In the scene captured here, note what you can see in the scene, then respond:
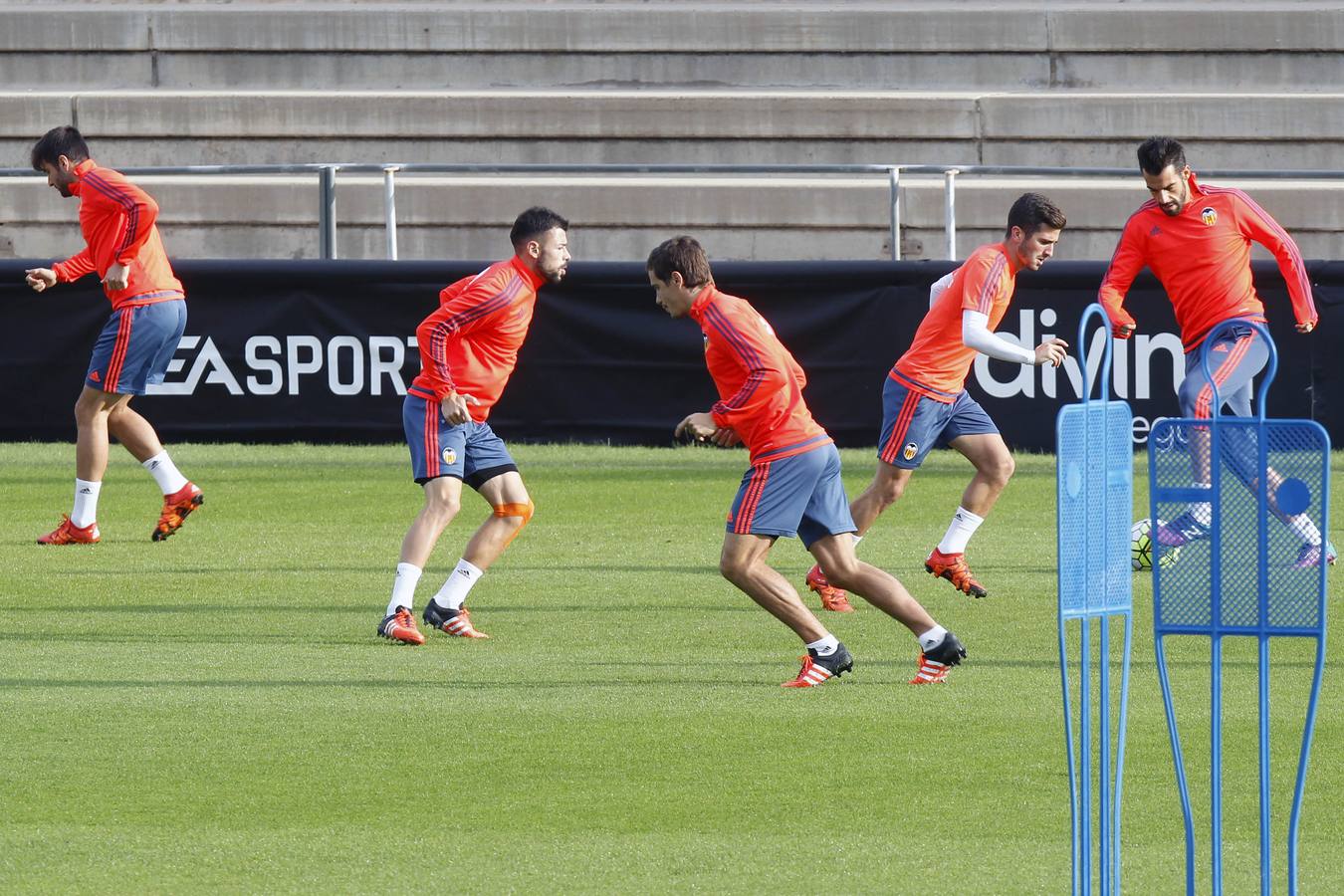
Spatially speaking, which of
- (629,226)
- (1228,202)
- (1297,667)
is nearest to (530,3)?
(629,226)

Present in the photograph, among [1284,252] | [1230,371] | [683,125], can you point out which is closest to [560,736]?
[1230,371]

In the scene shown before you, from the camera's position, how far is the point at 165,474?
11.9 m

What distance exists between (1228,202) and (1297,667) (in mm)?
3313

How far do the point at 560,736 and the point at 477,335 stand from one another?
9.32ft

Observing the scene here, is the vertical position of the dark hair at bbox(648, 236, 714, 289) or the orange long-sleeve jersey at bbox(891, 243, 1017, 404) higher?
the dark hair at bbox(648, 236, 714, 289)

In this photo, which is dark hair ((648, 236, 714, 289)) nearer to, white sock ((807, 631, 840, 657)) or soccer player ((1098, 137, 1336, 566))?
white sock ((807, 631, 840, 657))

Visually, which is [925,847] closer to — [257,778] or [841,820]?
[841,820]

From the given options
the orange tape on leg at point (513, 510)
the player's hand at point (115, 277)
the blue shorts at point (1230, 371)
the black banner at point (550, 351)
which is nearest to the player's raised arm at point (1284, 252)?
the blue shorts at point (1230, 371)

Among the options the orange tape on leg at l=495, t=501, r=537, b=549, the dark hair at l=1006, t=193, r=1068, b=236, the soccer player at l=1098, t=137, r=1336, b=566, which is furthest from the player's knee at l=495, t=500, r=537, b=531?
the soccer player at l=1098, t=137, r=1336, b=566

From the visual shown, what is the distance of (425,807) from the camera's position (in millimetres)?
5961

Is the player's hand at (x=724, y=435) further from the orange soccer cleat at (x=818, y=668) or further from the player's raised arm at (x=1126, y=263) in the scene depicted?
the player's raised arm at (x=1126, y=263)

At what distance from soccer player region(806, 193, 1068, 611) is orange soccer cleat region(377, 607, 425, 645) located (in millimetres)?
1905

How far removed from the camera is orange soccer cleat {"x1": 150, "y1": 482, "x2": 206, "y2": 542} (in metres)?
11.8

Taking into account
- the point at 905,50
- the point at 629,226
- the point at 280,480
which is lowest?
the point at 280,480
